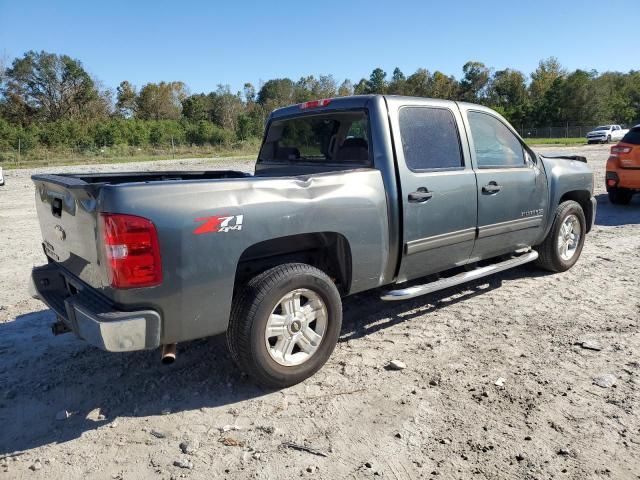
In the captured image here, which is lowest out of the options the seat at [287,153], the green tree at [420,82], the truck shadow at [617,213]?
the truck shadow at [617,213]

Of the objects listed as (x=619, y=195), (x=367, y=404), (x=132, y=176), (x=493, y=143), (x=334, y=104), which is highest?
(x=334, y=104)

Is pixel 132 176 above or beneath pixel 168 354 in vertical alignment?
above

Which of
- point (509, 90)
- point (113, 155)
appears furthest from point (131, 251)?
point (509, 90)

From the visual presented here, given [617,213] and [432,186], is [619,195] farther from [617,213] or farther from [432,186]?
[432,186]

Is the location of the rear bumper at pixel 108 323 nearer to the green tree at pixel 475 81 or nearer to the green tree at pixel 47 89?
the green tree at pixel 47 89

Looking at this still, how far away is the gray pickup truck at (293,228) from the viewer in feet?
9.15

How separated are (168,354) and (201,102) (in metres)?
73.2

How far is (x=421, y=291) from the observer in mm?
4027

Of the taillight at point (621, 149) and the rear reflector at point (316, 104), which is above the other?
the rear reflector at point (316, 104)

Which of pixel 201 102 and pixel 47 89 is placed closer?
pixel 47 89

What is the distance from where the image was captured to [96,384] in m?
3.52

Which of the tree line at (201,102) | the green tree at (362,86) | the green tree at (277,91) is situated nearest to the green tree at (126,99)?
the tree line at (201,102)

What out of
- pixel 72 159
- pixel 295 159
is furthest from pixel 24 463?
pixel 72 159

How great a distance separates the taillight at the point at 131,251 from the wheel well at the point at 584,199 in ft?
16.4
